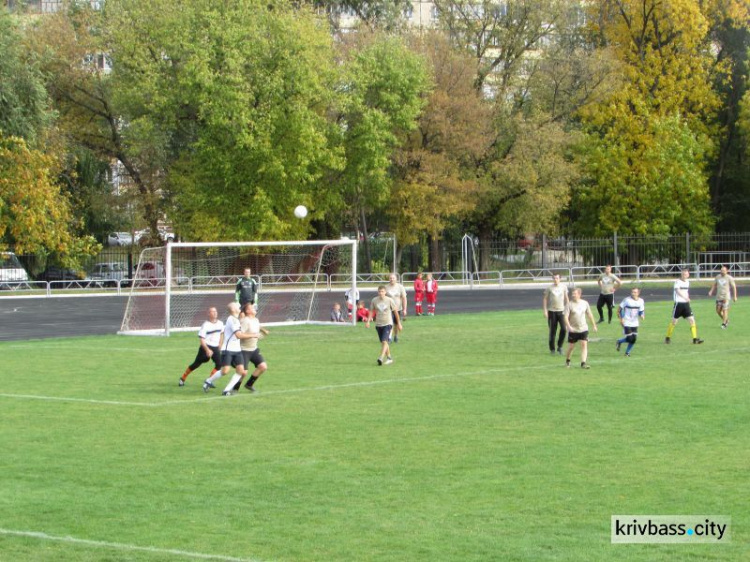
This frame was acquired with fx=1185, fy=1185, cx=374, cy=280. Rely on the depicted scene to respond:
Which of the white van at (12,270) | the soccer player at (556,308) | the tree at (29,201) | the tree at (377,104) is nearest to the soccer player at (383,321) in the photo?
the soccer player at (556,308)

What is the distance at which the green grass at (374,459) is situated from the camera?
1001cm

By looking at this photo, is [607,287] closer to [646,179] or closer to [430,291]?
[430,291]

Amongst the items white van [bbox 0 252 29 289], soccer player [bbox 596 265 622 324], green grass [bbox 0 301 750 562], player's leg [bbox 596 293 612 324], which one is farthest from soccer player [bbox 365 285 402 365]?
white van [bbox 0 252 29 289]

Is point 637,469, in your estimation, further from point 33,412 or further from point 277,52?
point 277,52

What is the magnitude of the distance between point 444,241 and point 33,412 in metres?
53.8

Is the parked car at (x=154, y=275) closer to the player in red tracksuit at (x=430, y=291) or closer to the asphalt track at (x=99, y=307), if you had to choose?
the asphalt track at (x=99, y=307)

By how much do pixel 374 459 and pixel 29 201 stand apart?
4013 cm

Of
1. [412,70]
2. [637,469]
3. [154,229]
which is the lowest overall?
[637,469]

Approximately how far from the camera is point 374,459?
13.6 meters

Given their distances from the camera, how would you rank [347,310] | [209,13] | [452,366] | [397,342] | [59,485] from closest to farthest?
1. [59,485]
2. [452,366]
3. [397,342]
4. [347,310]
5. [209,13]

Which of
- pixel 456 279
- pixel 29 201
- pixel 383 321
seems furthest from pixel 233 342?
pixel 456 279

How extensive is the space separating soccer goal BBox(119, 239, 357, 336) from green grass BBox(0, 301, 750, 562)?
1291cm

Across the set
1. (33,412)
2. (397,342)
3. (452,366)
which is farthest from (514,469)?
(397,342)

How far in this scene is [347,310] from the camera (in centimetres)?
3969
